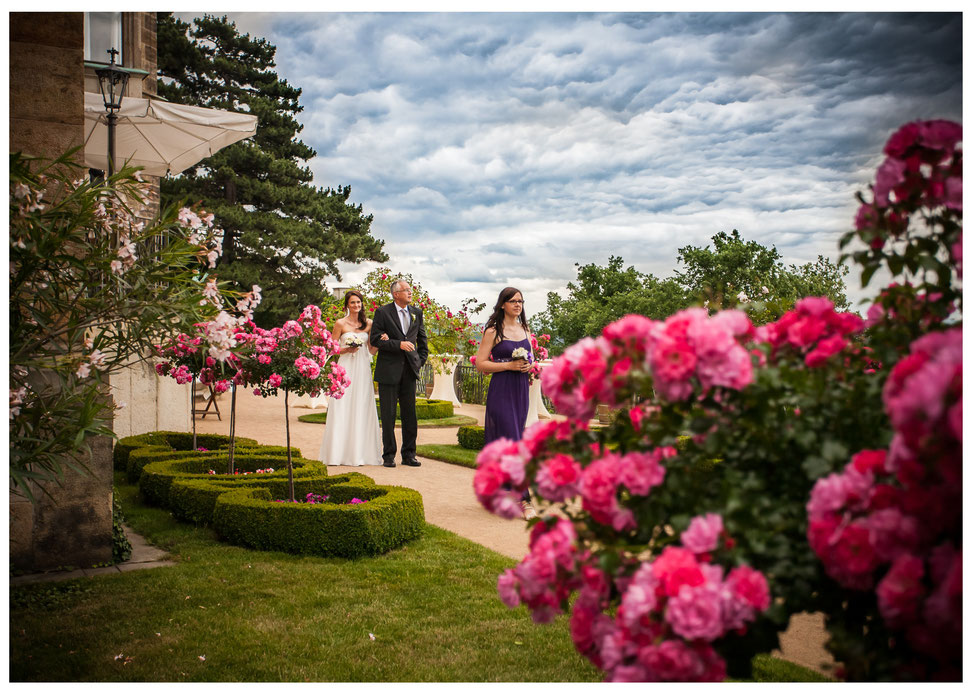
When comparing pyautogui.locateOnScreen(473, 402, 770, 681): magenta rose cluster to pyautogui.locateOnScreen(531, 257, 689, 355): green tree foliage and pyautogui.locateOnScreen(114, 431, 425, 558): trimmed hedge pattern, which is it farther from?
pyautogui.locateOnScreen(531, 257, 689, 355): green tree foliage

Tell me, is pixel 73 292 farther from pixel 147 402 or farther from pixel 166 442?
pixel 147 402

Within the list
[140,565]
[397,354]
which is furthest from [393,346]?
[140,565]

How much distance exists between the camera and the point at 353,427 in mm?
7914

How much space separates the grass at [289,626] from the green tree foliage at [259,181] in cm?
1774

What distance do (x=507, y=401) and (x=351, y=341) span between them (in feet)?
9.79

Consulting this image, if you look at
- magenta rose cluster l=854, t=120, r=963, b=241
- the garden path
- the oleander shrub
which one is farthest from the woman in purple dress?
magenta rose cluster l=854, t=120, r=963, b=241

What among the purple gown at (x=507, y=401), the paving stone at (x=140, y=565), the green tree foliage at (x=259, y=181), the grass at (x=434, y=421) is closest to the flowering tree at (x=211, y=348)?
the paving stone at (x=140, y=565)

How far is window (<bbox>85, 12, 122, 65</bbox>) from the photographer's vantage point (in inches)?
392

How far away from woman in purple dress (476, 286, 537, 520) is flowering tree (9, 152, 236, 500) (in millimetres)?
2541

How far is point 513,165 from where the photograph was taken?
22.1 metres

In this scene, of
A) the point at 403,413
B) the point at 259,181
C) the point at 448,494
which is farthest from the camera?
the point at 259,181

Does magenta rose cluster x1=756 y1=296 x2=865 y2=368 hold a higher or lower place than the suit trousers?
higher

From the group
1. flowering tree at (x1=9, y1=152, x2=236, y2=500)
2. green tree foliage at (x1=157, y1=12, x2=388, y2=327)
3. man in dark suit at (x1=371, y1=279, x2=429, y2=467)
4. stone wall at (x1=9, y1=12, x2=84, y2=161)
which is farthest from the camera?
green tree foliage at (x1=157, y1=12, x2=388, y2=327)
